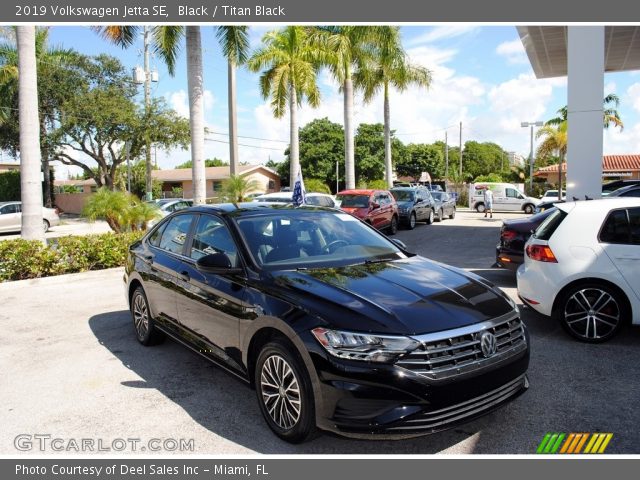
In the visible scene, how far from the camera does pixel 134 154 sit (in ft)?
117

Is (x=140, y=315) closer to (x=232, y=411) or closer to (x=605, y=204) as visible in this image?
(x=232, y=411)

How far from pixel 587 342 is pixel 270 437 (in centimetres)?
360

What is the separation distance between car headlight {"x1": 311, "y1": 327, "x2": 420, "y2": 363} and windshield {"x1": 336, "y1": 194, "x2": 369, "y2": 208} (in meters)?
13.6

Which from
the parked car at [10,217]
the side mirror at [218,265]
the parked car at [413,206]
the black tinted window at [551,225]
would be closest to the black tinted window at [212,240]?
the side mirror at [218,265]

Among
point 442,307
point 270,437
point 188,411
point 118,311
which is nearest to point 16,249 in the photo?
point 118,311

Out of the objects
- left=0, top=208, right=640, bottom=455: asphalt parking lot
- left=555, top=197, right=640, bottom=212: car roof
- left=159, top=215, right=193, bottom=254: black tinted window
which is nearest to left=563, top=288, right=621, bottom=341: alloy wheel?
left=0, top=208, right=640, bottom=455: asphalt parking lot

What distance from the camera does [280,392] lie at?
3.47 m

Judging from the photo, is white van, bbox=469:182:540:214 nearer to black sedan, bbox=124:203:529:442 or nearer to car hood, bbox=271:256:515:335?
black sedan, bbox=124:203:529:442

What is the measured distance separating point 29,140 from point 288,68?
1381cm

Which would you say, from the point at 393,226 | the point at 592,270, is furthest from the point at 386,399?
the point at 393,226

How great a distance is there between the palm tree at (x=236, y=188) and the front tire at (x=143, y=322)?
32.3 ft

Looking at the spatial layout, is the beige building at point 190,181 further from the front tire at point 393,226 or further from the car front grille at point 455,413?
the car front grille at point 455,413

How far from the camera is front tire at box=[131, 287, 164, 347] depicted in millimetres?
5551

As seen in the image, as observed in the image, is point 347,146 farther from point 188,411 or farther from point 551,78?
point 188,411
